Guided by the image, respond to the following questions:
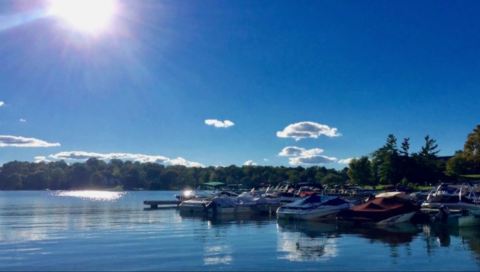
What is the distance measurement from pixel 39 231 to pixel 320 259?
2668 cm

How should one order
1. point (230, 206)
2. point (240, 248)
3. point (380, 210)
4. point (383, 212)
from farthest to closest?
1. point (230, 206)
2. point (380, 210)
3. point (383, 212)
4. point (240, 248)

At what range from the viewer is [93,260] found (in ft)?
88.4

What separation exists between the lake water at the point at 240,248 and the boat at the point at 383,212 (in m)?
1.19

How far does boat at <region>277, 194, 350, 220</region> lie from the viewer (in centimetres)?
4962

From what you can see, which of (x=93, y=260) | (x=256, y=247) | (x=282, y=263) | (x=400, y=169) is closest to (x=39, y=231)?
(x=93, y=260)

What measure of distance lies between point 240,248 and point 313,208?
20.6 meters

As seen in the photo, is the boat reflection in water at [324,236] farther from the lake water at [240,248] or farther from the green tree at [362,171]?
the green tree at [362,171]

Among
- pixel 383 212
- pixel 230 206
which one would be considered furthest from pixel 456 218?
Result: pixel 230 206

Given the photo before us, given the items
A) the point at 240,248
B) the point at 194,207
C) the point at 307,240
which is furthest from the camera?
the point at 194,207

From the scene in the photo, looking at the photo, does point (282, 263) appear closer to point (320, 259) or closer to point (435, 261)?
point (320, 259)

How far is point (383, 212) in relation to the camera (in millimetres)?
43906

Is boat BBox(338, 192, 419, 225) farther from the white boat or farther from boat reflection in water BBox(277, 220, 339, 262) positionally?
the white boat

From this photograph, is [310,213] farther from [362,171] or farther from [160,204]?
[362,171]

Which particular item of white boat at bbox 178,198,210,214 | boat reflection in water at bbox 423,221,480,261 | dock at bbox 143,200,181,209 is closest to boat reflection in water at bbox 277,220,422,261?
boat reflection in water at bbox 423,221,480,261
